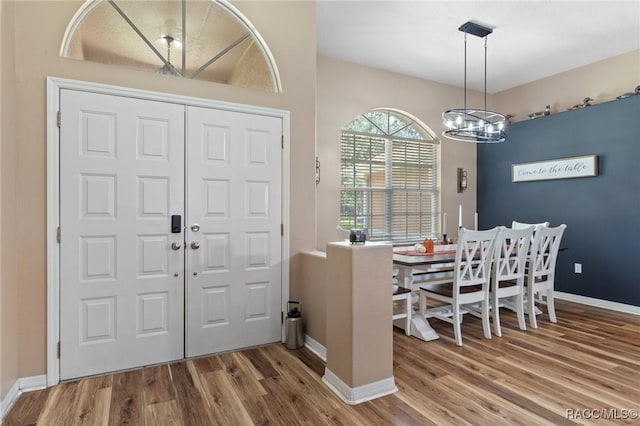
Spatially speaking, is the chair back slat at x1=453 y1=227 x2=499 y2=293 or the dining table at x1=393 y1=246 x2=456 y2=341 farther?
the dining table at x1=393 y1=246 x2=456 y2=341

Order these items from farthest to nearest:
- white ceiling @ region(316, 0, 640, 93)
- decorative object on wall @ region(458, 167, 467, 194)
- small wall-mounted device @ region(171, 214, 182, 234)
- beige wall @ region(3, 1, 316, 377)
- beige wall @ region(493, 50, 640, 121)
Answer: decorative object on wall @ region(458, 167, 467, 194) < beige wall @ region(493, 50, 640, 121) < white ceiling @ region(316, 0, 640, 93) < small wall-mounted device @ region(171, 214, 182, 234) < beige wall @ region(3, 1, 316, 377)

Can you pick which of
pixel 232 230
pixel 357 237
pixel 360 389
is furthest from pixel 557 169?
pixel 232 230

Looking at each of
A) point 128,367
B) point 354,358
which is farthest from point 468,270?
point 128,367

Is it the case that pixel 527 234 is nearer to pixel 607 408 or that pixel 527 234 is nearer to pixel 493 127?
pixel 493 127

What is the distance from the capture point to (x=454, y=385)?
7.90 feet

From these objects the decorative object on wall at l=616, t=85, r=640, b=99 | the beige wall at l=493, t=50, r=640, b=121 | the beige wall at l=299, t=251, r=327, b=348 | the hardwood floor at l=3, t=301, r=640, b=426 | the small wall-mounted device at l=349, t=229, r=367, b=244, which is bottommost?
the hardwood floor at l=3, t=301, r=640, b=426

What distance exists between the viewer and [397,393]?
229 centimetres

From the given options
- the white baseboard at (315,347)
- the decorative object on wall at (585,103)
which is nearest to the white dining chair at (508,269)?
the white baseboard at (315,347)

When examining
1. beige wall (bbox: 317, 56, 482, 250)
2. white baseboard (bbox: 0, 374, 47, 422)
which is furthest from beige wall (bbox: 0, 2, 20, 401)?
beige wall (bbox: 317, 56, 482, 250)

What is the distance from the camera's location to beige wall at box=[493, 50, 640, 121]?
4.34 meters

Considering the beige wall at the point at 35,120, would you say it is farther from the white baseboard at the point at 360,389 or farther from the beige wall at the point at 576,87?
the beige wall at the point at 576,87

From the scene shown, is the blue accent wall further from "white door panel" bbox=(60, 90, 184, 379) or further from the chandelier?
"white door panel" bbox=(60, 90, 184, 379)

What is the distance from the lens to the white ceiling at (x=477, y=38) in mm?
3426

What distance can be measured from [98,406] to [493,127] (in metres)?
4.07
